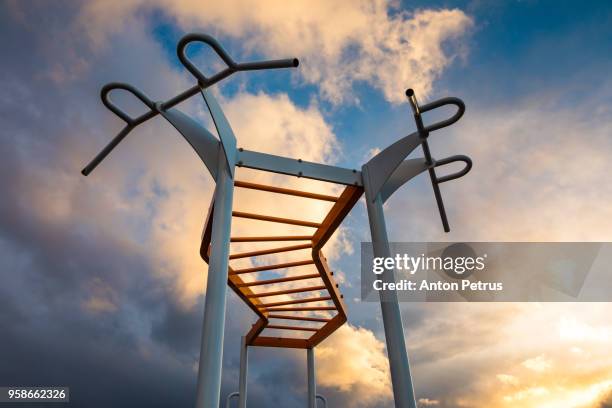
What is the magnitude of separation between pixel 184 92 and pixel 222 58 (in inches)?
42.3

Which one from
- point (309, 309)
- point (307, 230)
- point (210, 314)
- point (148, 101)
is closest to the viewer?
point (210, 314)

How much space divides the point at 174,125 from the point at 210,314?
118 inches

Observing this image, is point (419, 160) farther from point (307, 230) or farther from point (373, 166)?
point (307, 230)

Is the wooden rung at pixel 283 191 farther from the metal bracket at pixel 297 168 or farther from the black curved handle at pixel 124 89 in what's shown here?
the black curved handle at pixel 124 89

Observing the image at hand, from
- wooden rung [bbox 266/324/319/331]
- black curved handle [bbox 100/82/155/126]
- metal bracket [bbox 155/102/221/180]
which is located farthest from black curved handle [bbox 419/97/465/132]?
wooden rung [bbox 266/324/319/331]

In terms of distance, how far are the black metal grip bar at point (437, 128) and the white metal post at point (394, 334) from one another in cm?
140

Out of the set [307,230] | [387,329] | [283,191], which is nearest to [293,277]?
[307,230]

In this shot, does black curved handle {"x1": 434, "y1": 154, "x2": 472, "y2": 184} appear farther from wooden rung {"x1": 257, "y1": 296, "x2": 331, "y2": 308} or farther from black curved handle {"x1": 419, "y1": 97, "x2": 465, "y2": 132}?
wooden rung {"x1": 257, "y1": 296, "x2": 331, "y2": 308}

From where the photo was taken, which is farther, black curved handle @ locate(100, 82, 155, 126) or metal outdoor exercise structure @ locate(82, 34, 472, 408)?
black curved handle @ locate(100, 82, 155, 126)

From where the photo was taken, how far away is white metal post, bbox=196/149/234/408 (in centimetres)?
466

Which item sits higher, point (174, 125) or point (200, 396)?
point (174, 125)

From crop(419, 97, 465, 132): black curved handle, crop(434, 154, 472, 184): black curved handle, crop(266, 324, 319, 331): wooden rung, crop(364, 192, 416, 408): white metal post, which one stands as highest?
crop(434, 154, 472, 184): black curved handle

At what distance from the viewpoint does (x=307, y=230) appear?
28.8ft

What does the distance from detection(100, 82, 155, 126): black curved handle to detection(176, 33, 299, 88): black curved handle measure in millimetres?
1233
